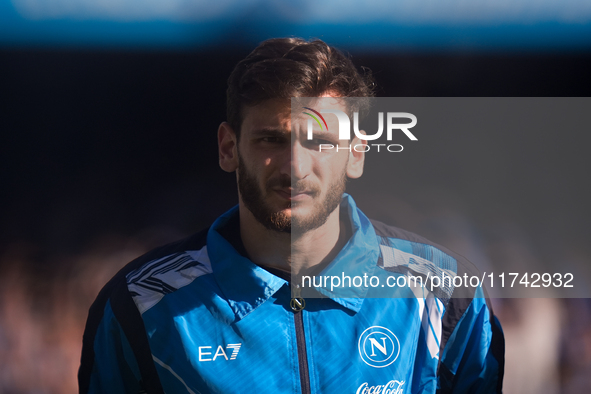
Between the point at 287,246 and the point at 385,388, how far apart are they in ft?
1.60

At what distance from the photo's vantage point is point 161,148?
1666 mm

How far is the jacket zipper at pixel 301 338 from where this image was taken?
1.25m

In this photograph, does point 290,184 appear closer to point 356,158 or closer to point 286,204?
point 286,204

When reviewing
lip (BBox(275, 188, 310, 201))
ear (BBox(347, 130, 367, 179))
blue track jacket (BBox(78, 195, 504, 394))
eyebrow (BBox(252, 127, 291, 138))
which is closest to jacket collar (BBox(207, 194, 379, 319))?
blue track jacket (BBox(78, 195, 504, 394))

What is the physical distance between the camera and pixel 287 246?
4.58 feet

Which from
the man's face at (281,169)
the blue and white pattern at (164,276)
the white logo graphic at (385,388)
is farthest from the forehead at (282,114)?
the white logo graphic at (385,388)

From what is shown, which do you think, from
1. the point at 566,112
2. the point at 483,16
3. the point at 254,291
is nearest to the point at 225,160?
the point at 254,291

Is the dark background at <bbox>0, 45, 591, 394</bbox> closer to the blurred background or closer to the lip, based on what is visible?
the blurred background

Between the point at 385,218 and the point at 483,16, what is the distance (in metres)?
0.80

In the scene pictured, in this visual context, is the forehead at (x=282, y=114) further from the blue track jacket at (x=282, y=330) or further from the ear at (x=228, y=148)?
the blue track jacket at (x=282, y=330)

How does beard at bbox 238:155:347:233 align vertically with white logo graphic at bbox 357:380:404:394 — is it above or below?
above

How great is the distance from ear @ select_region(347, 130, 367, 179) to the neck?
0.50ft

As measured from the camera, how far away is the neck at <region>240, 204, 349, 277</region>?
139 cm

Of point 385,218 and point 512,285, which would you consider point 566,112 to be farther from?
point 385,218
